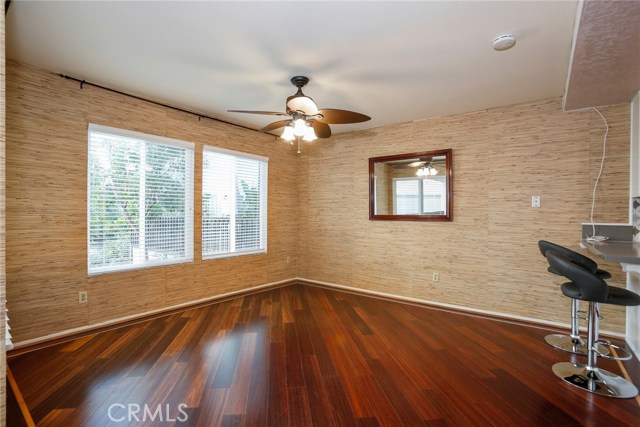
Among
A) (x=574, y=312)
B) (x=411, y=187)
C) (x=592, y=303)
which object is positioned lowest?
(x=574, y=312)

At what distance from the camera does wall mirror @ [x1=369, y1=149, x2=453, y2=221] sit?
4.16 m

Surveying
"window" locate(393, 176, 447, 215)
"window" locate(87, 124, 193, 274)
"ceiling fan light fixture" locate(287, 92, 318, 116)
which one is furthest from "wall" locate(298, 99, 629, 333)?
"window" locate(87, 124, 193, 274)

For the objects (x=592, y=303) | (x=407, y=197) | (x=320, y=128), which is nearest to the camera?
(x=592, y=303)

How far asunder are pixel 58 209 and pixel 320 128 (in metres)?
2.72

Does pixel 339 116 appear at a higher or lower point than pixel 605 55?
lower

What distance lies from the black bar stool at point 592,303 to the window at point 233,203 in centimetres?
386

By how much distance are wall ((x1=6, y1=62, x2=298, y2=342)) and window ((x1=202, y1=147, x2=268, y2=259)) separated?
0.56m

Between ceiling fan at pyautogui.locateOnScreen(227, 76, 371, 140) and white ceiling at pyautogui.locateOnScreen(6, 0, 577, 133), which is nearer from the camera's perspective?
white ceiling at pyautogui.locateOnScreen(6, 0, 577, 133)

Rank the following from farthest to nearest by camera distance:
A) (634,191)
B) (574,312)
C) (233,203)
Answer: (233,203) → (634,191) → (574,312)

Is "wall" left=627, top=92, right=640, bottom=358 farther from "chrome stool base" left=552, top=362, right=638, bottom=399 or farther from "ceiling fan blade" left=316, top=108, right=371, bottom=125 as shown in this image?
"ceiling fan blade" left=316, top=108, right=371, bottom=125

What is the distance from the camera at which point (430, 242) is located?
4262 millimetres

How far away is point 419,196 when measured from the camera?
14.3ft

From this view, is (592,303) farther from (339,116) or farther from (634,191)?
(339,116)

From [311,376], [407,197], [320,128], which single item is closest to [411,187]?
[407,197]
